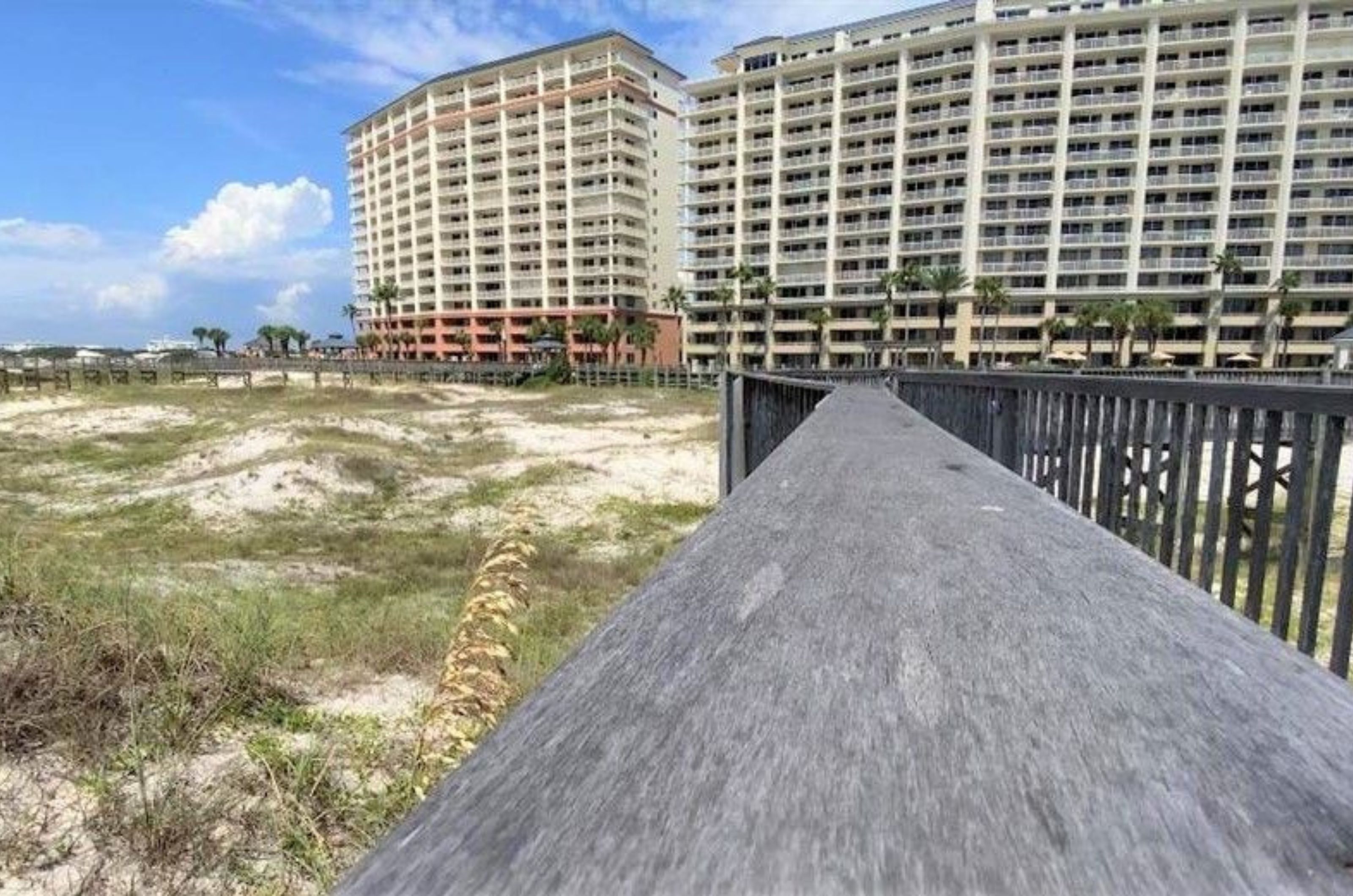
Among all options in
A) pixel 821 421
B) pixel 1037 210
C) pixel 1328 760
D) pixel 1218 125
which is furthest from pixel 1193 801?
pixel 1218 125

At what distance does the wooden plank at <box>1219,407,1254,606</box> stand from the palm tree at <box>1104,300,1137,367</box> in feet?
250

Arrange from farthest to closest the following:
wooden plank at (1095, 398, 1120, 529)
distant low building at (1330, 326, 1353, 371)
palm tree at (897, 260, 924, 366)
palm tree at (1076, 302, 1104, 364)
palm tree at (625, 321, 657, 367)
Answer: palm tree at (625, 321, 657, 367)
palm tree at (897, 260, 924, 366)
palm tree at (1076, 302, 1104, 364)
distant low building at (1330, 326, 1353, 371)
wooden plank at (1095, 398, 1120, 529)

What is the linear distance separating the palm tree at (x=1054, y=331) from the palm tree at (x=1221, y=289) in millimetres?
12106

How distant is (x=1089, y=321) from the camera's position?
7081 cm

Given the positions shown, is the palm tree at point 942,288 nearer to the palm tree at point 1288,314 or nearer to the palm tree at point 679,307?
the palm tree at point 1288,314

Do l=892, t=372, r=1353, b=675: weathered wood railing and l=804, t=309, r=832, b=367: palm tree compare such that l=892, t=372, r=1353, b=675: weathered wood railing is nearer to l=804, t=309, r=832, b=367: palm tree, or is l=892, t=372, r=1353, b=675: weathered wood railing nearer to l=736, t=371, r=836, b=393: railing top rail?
l=736, t=371, r=836, b=393: railing top rail

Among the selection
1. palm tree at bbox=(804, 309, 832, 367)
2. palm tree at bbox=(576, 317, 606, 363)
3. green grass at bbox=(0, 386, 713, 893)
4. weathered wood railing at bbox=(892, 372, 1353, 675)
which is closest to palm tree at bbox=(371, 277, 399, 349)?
palm tree at bbox=(576, 317, 606, 363)

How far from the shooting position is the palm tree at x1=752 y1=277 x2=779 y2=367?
85425mm

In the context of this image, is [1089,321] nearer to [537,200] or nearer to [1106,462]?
[537,200]

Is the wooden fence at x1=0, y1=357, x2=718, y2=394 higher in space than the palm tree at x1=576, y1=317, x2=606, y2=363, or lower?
lower

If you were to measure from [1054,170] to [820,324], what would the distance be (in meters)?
26.3

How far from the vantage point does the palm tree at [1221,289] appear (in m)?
70.6

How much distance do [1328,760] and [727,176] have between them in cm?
9452

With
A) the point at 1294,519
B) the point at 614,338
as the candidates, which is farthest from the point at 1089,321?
the point at 1294,519
